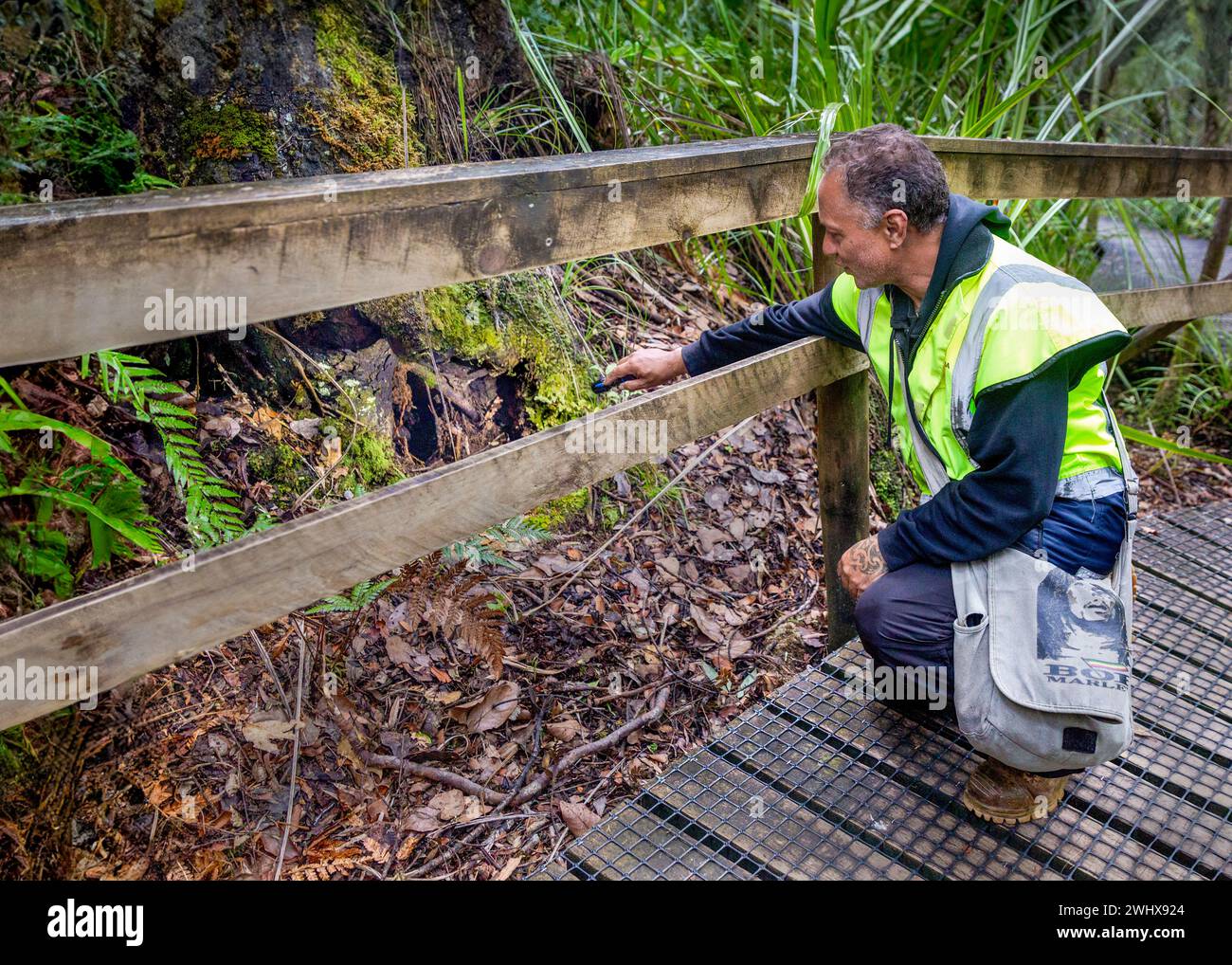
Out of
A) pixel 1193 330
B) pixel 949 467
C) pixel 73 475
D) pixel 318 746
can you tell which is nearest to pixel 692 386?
pixel 949 467

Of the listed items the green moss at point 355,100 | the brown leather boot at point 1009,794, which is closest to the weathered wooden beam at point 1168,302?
the brown leather boot at point 1009,794

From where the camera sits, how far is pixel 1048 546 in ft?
7.46

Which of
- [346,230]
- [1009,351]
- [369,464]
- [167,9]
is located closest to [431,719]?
[369,464]

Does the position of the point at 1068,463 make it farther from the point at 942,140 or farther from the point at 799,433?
the point at 799,433

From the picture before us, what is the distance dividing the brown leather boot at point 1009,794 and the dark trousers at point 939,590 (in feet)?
0.24

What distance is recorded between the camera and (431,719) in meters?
2.72

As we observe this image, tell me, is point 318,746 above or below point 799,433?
below

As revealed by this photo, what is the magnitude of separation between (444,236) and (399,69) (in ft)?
6.99

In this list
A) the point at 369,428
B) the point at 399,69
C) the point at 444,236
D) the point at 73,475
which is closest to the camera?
the point at 444,236

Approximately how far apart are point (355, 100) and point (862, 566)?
2.37m

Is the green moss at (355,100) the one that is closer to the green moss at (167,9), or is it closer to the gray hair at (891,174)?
the green moss at (167,9)

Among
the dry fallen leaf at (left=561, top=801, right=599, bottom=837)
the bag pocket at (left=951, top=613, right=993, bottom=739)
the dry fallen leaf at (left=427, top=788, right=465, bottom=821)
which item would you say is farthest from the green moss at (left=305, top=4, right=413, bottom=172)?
the bag pocket at (left=951, top=613, right=993, bottom=739)

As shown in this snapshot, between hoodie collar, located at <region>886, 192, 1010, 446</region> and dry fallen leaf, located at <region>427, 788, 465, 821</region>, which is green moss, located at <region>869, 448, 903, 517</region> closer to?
hoodie collar, located at <region>886, 192, 1010, 446</region>

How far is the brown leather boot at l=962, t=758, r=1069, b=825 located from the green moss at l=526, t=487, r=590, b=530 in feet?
5.15
